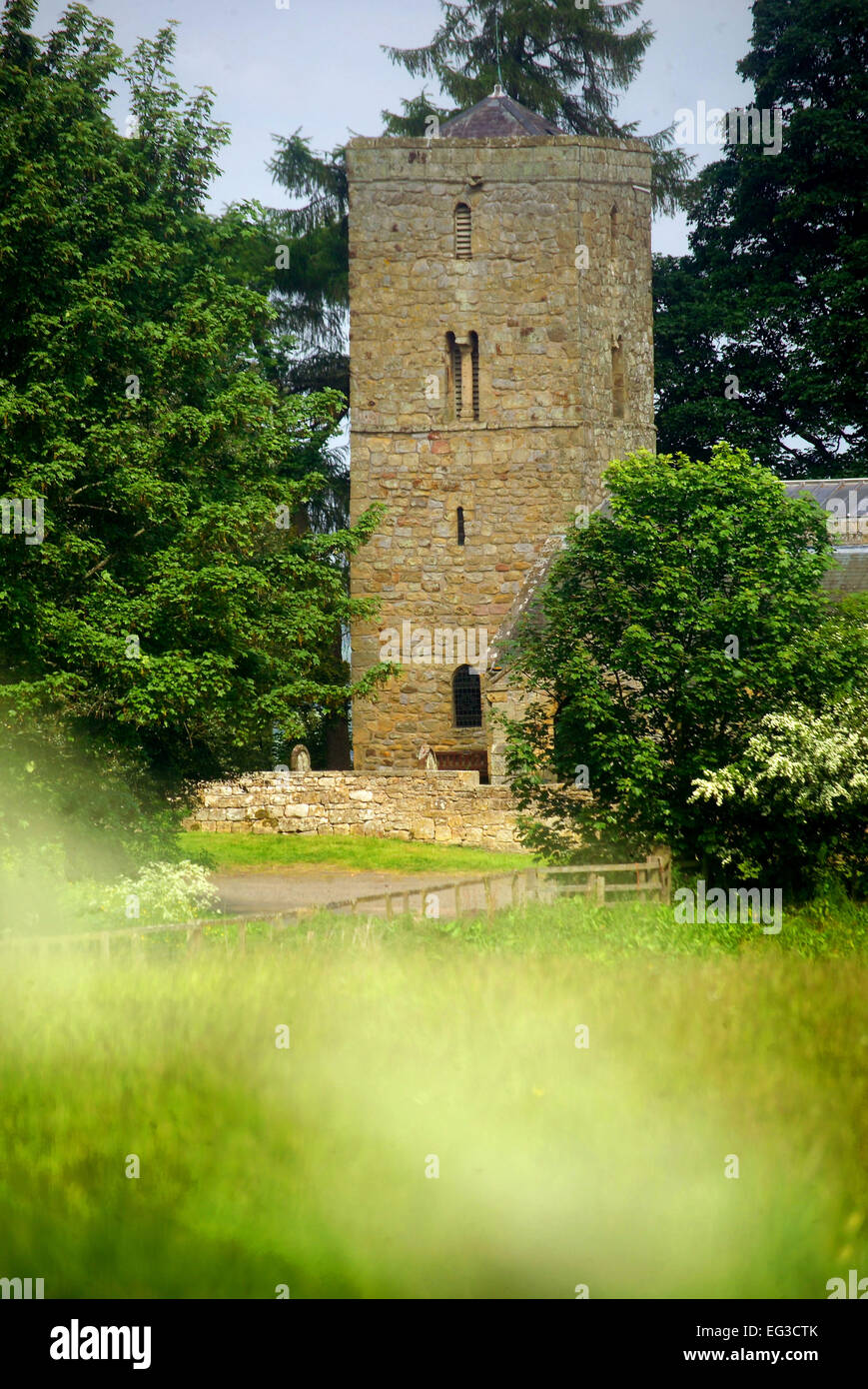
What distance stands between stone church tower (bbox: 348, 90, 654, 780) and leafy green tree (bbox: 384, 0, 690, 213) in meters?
6.01

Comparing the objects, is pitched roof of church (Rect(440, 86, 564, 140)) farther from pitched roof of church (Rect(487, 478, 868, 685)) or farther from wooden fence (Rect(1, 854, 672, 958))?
wooden fence (Rect(1, 854, 672, 958))

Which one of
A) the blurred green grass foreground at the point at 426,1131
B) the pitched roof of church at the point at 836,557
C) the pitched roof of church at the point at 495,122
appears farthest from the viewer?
the pitched roof of church at the point at 495,122

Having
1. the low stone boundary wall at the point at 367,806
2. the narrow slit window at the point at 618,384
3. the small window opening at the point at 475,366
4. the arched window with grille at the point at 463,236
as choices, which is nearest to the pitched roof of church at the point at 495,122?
the arched window with grille at the point at 463,236

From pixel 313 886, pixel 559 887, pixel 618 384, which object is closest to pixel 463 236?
pixel 618 384

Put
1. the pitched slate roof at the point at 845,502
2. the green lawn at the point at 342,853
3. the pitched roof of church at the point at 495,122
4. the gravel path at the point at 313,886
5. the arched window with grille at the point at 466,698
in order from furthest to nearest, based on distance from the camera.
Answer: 1. the pitched roof of church at the point at 495,122
2. the arched window with grille at the point at 466,698
3. the pitched slate roof at the point at 845,502
4. the green lawn at the point at 342,853
5. the gravel path at the point at 313,886

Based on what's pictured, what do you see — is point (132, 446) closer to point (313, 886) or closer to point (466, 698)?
point (313, 886)

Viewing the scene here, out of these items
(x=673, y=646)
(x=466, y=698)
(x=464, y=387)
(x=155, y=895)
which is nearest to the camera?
(x=155, y=895)

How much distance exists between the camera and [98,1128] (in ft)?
26.1

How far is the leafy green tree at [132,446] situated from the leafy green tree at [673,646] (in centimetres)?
373

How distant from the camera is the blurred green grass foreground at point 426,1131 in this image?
21.9ft

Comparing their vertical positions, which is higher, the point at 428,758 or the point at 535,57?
the point at 535,57

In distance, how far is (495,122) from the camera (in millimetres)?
38969

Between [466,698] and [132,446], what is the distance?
68.5 ft

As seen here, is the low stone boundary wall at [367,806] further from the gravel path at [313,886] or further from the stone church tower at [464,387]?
the stone church tower at [464,387]
